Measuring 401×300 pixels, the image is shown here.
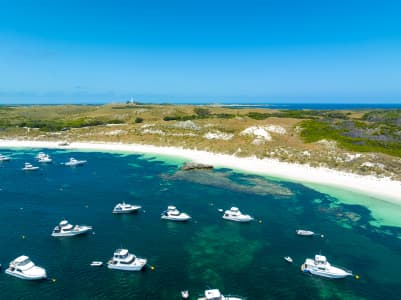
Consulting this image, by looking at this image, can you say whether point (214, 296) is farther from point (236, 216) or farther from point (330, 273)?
point (236, 216)

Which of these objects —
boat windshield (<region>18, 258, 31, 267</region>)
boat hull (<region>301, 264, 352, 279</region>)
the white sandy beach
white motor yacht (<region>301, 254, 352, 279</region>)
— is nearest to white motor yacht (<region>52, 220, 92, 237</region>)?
boat windshield (<region>18, 258, 31, 267</region>)

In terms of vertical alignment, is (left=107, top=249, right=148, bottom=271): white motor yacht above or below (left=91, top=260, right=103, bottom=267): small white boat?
above

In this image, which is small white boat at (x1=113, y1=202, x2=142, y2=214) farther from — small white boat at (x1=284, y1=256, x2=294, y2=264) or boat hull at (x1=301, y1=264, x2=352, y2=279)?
boat hull at (x1=301, y1=264, x2=352, y2=279)

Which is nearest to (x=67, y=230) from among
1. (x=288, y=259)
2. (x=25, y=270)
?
(x=25, y=270)

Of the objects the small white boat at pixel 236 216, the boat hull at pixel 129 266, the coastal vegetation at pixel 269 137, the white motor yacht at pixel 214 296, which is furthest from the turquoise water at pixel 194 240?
the coastal vegetation at pixel 269 137

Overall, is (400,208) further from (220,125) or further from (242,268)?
(220,125)

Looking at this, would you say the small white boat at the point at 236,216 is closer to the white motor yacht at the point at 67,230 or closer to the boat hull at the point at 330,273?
the boat hull at the point at 330,273
